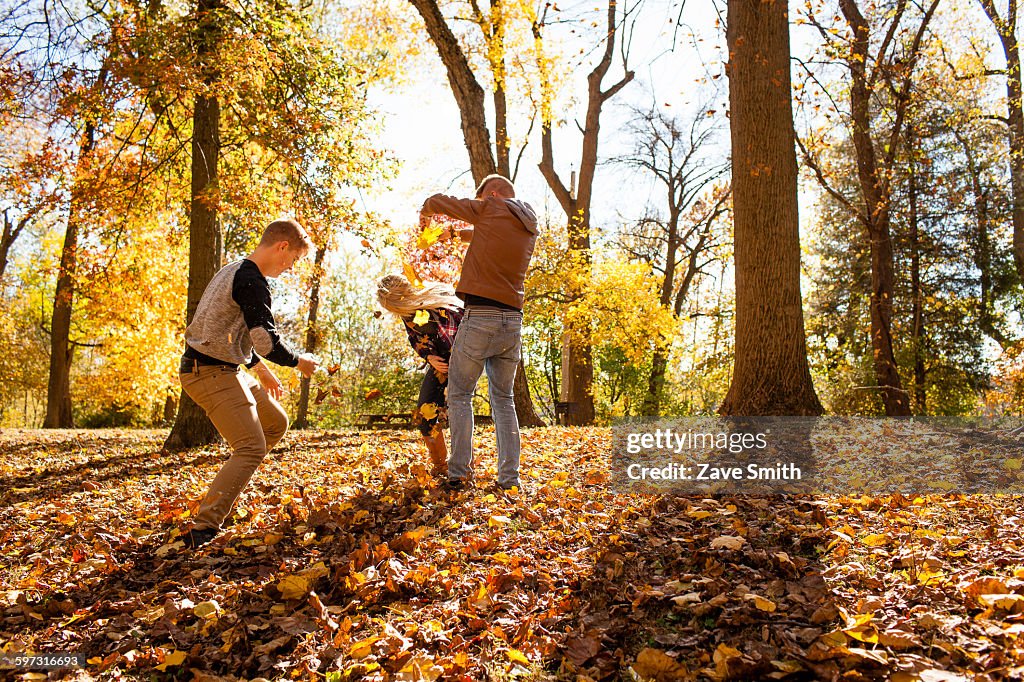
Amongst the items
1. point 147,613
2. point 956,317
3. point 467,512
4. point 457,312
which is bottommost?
point 147,613

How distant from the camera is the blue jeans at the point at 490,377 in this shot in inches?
185

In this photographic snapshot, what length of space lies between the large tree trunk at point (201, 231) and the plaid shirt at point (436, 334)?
15.9ft

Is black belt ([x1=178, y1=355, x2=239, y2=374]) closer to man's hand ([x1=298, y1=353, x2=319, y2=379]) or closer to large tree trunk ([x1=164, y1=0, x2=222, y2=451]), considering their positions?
man's hand ([x1=298, y1=353, x2=319, y2=379])

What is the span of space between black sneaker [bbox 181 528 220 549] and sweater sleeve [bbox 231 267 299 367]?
112 cm

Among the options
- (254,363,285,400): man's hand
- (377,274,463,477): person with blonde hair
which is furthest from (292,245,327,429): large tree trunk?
(254,363,285,400): man's hand

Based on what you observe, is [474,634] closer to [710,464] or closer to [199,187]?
[710,464]

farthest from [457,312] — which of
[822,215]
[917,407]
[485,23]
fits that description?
[822,215]

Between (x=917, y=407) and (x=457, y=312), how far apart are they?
15095mm

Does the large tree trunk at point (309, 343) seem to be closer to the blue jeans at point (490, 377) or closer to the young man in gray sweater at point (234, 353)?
the blue jeans at point (490, 377)

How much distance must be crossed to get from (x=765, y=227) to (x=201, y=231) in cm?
713

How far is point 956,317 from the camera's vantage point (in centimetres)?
1942

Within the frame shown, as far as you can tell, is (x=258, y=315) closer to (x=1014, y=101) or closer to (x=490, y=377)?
(x=490, y=377)

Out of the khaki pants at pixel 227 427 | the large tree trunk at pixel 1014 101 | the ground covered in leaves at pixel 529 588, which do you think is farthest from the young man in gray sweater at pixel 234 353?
the large tree trunk at pixel 1014 101

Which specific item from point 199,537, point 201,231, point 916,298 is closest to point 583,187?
point 916,298
